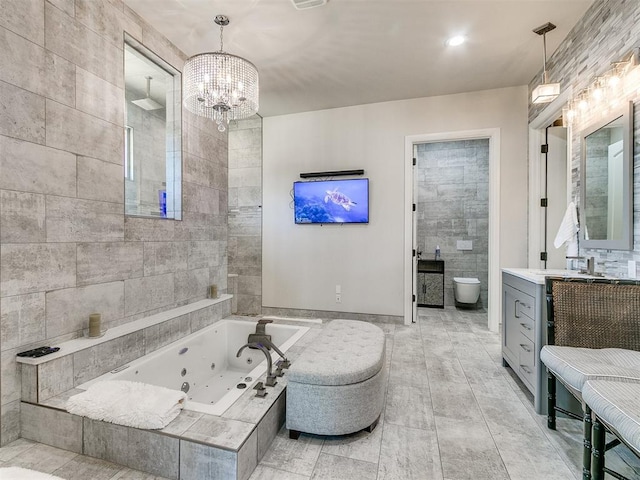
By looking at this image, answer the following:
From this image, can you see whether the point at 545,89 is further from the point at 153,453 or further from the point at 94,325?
the point at 94,325

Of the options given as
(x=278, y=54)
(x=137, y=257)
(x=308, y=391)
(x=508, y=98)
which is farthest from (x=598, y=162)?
(x=137, y=257)

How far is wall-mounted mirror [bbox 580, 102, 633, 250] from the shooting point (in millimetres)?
1833

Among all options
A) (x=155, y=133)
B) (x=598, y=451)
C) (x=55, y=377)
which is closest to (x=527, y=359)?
(x=598, y=451)

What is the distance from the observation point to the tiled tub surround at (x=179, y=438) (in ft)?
4.39

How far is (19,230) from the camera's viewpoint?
165 centimetres

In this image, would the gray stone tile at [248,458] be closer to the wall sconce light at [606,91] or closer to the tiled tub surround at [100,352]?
the tiled tub surround at [100,352]

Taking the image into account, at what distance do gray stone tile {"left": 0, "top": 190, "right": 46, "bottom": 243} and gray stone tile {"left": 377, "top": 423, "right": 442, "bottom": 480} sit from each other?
229cm

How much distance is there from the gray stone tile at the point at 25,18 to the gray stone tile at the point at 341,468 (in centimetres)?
285

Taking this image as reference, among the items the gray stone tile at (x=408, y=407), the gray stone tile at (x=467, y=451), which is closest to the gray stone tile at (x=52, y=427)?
the gray stone tile at (x=408, y=407)

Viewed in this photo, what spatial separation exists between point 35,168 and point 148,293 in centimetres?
117

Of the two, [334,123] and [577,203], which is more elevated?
[334,123]

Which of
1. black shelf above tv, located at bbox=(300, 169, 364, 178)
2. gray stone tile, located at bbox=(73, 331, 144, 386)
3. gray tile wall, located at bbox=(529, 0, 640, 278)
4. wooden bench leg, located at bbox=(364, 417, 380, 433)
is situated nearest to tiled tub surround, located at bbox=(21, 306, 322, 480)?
gray stone tile, located at bbox=(73, 331, 144, 386)

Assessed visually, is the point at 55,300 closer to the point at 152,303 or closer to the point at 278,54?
the point at 152,303

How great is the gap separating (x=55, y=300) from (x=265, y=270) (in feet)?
9.05
